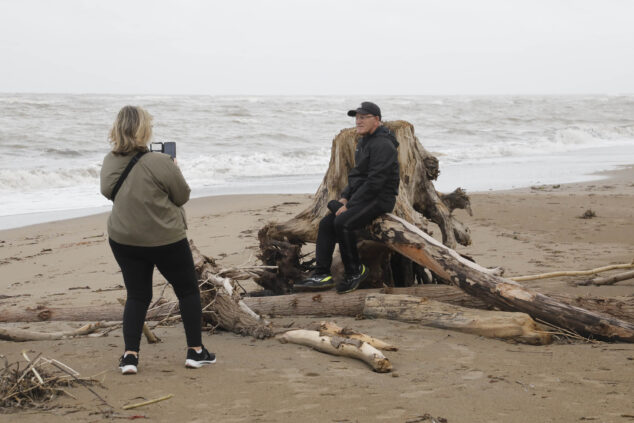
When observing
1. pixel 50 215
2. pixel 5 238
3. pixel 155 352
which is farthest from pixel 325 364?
pixel 50 215

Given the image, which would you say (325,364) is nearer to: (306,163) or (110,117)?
(306,163)

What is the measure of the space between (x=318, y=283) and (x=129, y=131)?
8.05ft

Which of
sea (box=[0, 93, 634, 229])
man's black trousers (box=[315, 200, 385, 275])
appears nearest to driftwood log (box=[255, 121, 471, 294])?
man's black trousers (box=[315, 200, 385, 275])

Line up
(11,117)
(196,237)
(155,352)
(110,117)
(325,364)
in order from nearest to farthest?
(325,364)
(155,352)
(196,237)
(11,117)
(110,117)

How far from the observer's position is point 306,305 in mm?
5715

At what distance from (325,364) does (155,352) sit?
124 cm

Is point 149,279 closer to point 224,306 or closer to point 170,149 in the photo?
point 170,149

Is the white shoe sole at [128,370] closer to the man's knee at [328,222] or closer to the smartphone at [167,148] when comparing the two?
the smartphone at [167,148]

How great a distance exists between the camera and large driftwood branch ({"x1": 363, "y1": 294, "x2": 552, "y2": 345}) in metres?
4.82

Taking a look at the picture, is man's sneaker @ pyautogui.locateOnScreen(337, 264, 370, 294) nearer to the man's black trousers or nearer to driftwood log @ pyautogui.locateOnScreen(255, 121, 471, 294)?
the man's black trousers

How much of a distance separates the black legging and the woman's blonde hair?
0.61 metres

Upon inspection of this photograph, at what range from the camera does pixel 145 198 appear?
13.3 feet

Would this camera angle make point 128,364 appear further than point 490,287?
No

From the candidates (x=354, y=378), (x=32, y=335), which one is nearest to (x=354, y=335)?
(x=354, y=378)
